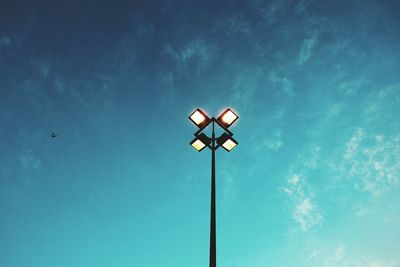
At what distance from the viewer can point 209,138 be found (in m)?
7.90

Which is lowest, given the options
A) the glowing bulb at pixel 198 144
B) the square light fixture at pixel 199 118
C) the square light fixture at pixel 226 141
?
the glowing bulb at pixel 198 144

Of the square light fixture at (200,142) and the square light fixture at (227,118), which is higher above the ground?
the square light fixture at (227,118)

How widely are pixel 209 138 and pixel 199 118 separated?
64cm

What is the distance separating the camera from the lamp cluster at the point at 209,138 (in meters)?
7.78

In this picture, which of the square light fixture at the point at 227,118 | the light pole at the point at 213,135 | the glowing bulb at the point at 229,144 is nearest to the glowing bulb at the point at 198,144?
the light pole at the point at 213,135

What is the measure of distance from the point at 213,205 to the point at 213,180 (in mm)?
731

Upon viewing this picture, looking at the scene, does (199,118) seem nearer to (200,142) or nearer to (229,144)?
(200,142)

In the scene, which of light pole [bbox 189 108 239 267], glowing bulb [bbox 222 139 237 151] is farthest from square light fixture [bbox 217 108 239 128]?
→ glowing bulb [bbox 222 139 237 151]

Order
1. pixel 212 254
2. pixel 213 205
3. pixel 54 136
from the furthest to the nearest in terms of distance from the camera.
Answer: pixel 54 136
pixel 213 205
pixel 212 254

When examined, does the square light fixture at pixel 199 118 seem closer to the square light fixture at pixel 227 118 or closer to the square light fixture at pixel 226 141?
the square light fixture at pixel 227 118

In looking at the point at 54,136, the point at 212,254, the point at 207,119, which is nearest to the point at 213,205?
the point at 212,254

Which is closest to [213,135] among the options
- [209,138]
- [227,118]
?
[209,138]

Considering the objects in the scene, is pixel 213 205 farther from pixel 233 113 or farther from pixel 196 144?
pixel 233 113

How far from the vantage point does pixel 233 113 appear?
26.6 feet
